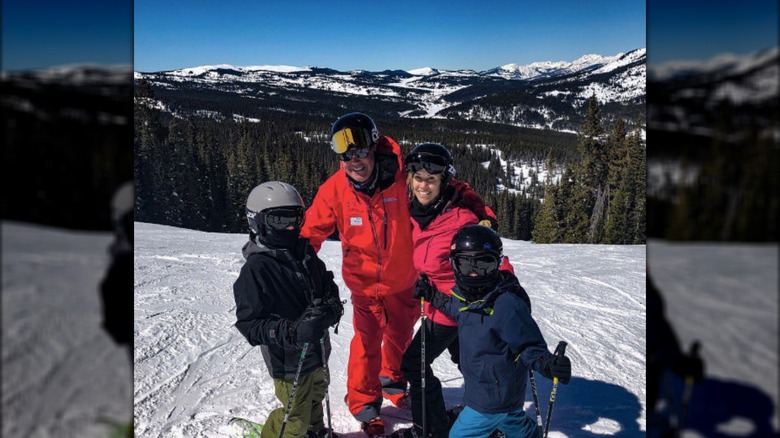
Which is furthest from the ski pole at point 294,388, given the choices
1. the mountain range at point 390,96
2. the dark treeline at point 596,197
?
the mountain range at point 390,96

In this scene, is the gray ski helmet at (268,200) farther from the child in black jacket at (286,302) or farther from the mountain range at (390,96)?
the mountain range at (390,96)

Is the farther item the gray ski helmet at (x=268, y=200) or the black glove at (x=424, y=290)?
the black glove at (x=424, y=290)

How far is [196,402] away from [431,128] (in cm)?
6385

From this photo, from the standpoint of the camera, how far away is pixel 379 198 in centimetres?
281

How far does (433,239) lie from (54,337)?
236cm

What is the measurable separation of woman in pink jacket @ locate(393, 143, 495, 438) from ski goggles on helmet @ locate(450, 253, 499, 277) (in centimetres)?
43

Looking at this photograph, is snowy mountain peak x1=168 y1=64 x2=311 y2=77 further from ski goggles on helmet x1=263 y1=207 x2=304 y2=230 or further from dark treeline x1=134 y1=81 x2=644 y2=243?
ski goggles on helmet x1=263 y1=207 x2=304 y2=230

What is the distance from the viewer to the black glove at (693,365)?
1.63 ft

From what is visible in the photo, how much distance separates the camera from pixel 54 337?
1.71 ft

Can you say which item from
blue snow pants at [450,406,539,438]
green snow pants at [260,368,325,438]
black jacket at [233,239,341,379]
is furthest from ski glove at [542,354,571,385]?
green snow pants at [260,368,325,438]

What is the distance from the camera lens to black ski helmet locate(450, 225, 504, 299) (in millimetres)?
2234

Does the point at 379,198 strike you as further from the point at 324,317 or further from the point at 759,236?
the point at 759,236

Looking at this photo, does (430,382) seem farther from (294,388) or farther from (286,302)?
(286,302)

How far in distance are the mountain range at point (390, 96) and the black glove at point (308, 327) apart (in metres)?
56.8
